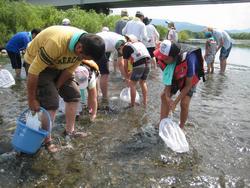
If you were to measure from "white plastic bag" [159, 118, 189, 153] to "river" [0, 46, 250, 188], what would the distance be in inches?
5.2

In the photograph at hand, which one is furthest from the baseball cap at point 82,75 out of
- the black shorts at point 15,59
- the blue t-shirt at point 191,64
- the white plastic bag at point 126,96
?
the black shorts at point 15,59

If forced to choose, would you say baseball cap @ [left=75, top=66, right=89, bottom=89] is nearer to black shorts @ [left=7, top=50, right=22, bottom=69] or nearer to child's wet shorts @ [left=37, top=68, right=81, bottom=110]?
child's wet shorts @ [left=37, top=68, right=81, bottom=110]

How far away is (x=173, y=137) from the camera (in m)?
4.86

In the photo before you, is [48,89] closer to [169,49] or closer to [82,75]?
[82,75]

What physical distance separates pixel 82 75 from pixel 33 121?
1558mm

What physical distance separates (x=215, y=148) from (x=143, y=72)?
226cm

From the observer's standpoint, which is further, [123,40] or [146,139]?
[123,40]

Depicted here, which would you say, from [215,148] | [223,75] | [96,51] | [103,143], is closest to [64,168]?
[103,143]

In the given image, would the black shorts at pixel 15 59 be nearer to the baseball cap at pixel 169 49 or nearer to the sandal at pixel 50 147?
the sandal at pixel 50 147

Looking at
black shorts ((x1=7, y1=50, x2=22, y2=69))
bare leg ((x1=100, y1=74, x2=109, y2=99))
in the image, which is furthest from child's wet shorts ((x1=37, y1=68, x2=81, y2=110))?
black shorts ((x1=7, y1=50, x2=22, y2=69))

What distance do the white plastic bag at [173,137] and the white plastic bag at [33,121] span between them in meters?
1.71

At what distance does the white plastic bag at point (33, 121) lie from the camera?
4.22 metres

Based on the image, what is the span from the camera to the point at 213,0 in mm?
51375

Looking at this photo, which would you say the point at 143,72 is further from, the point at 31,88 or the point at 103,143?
the point at 31,88
